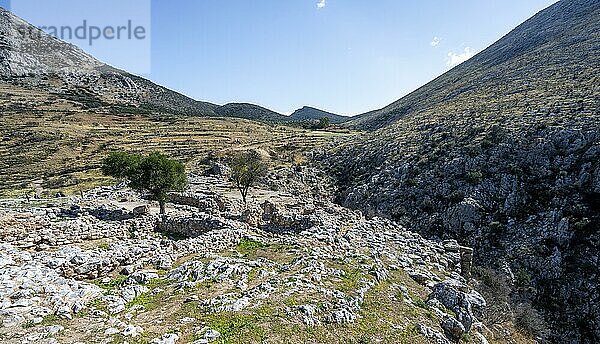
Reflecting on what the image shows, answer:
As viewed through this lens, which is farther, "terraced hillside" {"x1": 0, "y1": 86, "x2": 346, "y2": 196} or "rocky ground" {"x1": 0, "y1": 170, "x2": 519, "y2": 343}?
"terraced hillside" {"x1": 0, "y1": 86, "x2": 346, "y2": 196}

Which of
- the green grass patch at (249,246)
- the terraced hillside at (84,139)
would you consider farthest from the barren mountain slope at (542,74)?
the green grass patch at (249,246)

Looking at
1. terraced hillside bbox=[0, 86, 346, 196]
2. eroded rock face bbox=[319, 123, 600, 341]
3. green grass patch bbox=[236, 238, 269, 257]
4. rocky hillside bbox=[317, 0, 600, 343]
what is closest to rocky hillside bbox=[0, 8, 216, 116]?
terraced hillside bbox=[0, 86, 346, 196]

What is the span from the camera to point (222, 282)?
15.2 metres

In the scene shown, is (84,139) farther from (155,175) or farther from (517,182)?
(517,182)

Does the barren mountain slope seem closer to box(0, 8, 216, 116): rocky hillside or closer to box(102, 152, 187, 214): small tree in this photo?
box(102, 152, 187, 214): small tree

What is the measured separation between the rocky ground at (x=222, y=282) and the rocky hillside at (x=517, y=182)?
4.95 metres

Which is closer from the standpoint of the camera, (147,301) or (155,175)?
(147,301)

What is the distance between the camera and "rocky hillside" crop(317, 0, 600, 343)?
74.2ft

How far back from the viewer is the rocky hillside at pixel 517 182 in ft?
74.2

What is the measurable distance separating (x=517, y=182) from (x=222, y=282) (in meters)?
27.5

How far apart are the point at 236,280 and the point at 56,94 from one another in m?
165

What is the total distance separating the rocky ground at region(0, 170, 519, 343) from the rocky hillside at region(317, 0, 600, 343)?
4.95 m

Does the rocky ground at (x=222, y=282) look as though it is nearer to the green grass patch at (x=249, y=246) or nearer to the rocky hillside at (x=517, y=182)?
the green grass patch at (x=249, y=246)

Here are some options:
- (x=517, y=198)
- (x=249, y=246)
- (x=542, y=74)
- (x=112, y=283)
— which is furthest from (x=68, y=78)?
(x=517, y=198)
